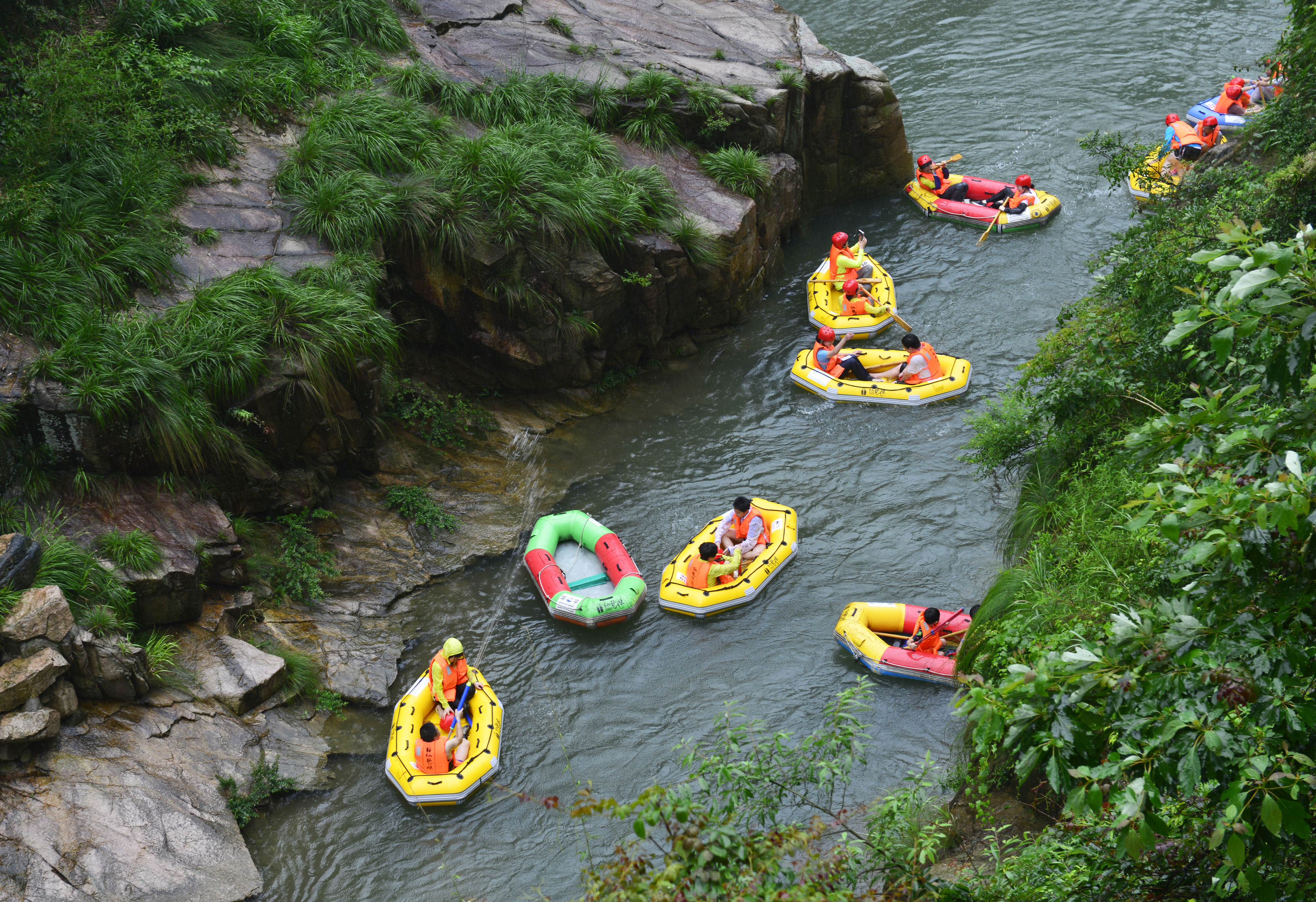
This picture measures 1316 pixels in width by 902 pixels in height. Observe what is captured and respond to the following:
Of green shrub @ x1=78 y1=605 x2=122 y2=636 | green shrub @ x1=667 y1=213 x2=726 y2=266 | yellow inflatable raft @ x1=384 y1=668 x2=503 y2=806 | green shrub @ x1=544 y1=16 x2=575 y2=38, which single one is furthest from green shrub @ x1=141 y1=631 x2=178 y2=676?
green shrub @ x1=544 y1=16 x2=575 y2=38

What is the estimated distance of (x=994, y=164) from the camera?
671 inches

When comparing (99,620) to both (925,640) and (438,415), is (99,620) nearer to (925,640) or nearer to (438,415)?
(438,415)

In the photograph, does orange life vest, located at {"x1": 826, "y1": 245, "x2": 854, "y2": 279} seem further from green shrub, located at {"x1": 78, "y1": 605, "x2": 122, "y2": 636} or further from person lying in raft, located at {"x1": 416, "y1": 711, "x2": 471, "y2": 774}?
green shrub, located at {"x1": 78, "y1": 605, "x2": 122, "y2": 636}

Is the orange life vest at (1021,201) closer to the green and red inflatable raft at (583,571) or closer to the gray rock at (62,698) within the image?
the green and red inflatable raft at (583,571)

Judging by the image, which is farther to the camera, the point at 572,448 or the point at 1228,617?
the point at 572,448

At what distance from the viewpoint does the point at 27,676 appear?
7160 mm

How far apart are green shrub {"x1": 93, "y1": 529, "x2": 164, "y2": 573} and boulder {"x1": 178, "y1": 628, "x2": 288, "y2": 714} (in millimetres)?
802

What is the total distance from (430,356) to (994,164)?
11467mm

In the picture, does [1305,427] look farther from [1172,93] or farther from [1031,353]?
[1172,93]

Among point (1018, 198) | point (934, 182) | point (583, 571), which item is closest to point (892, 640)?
point (583, 571)

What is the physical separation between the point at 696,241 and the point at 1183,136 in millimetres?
9221

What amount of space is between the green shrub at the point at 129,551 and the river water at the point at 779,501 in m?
2.49

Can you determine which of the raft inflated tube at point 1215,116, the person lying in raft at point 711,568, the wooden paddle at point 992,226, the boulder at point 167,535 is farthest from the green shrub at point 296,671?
the raft inflated tube at point 1215,116

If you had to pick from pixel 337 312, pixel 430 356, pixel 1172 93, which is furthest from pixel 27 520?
pixel 1172 93
